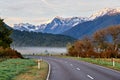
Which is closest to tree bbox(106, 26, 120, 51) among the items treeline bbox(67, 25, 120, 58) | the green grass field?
treeline bbox(67, 25, 120, 58)

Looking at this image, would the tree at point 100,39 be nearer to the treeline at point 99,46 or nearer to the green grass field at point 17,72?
the treeline at point 99,46

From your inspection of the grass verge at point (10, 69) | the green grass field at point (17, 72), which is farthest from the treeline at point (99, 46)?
the green grass field at point (17, 72)

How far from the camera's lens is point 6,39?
80.6 m

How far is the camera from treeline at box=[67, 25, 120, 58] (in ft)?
332

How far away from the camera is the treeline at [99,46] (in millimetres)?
101275

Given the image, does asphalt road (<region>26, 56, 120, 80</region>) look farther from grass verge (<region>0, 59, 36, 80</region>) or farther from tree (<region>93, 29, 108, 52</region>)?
tree (<region>93, 29, 108, 52</region>)

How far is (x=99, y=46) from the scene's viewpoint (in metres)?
111

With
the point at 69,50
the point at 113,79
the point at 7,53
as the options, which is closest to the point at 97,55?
the point at 69,50

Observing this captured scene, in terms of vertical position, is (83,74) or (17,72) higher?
(17,72)

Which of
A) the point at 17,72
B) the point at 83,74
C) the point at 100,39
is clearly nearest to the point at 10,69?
the point at 17,72

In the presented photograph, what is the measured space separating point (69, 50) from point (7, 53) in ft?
172

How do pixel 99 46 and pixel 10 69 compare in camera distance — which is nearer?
pixel 10 69

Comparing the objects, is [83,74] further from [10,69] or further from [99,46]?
[99,46]

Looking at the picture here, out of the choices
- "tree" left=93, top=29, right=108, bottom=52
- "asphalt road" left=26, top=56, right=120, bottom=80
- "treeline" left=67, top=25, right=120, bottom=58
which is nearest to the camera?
"asphalt road" left=26, top=56, right=120, bottom=80
